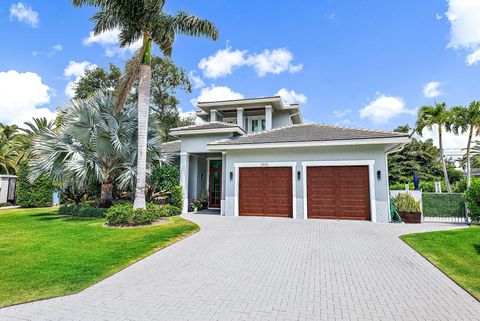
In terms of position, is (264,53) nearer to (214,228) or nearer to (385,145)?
(385,145)

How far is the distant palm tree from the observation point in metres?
21.5

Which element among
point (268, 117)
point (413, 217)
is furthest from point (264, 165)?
point (413, 217)

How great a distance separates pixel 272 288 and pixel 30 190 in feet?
71.3

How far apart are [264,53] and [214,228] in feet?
52.0

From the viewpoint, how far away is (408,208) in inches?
456

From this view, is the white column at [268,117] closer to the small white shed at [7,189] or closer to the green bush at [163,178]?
the green bush at [163,178]

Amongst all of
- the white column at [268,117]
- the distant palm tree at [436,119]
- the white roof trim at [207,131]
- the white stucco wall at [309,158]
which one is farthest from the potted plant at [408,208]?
the distant palm tree at [436,119]

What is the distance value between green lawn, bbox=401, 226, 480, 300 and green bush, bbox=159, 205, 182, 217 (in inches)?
393

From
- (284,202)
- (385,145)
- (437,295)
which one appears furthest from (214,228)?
(385,145)

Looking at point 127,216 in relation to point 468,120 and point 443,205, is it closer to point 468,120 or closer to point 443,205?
point 443,205

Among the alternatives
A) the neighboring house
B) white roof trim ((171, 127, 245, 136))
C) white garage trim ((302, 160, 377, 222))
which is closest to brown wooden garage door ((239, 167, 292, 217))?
the neighboring house

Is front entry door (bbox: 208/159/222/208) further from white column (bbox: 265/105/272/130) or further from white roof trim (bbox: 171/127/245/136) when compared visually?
white column (bbox: 265/105/272/130)

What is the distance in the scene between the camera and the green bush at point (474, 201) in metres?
10.6

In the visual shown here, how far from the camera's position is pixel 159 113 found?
3119 cm
